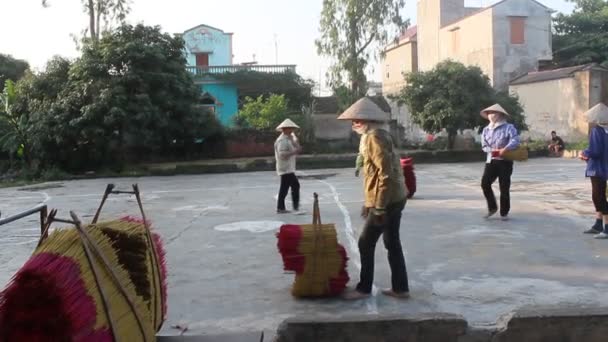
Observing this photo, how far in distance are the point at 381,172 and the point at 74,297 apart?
3.19 metres

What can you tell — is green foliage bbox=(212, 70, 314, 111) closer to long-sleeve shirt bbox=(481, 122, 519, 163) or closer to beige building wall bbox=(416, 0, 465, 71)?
beige building wall bbox=(416, 0, 465, 71)

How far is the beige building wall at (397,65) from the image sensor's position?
49594mm

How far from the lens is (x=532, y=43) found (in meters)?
36.9

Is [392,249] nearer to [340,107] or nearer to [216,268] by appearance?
[216,268]

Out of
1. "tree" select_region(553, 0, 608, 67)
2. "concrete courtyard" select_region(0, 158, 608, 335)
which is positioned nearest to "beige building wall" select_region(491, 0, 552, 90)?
"tree" select_region(553, 0, 608, 67)

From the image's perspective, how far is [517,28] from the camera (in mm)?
36719

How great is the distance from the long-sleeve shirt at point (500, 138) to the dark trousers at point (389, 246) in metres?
4.44

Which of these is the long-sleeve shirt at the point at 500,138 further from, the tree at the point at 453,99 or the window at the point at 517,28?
the window at the point at 517,28

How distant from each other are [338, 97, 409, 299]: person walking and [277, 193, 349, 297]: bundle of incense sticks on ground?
0.22 m

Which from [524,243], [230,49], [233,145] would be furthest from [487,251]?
[230,49]

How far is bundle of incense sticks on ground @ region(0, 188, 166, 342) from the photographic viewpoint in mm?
3127

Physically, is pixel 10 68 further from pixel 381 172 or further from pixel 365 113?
pixel 381 172

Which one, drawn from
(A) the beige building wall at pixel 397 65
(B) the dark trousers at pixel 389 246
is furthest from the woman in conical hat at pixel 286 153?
(A) the beige building wall at pixel 397 65

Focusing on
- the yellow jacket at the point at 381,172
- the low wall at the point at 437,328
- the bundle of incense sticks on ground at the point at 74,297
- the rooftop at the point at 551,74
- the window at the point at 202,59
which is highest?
the window at the point at 202,59
